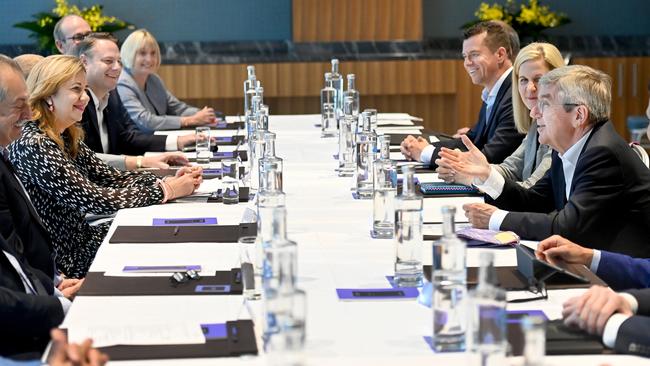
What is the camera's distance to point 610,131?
3631 millimetres

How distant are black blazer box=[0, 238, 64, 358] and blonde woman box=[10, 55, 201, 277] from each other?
118cm

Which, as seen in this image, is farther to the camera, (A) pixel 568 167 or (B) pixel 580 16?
(B) pixel 580 16

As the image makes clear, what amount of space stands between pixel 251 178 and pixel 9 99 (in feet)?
4.24

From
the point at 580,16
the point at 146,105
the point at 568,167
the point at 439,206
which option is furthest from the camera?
the point at 580,16

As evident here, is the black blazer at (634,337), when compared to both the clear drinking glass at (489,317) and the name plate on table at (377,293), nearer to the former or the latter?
the clear drinking glass at (489,317)

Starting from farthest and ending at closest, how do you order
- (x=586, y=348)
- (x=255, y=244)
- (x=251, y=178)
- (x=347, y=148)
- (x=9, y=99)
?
(x=347, y=148) → (x=251, y=178) → (x=9, y=99) → (x=255, y=244) → (x=586, y=348)

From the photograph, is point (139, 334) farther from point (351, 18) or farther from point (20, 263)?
point (351, 18)

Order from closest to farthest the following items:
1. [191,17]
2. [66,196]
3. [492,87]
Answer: [66,196], [492,87], [191,17]

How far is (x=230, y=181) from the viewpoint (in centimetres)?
423

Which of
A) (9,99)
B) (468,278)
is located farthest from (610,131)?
(9,99)

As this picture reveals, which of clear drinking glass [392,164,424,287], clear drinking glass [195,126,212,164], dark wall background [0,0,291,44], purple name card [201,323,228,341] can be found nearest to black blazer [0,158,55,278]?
purple name card [201,323,228,341]

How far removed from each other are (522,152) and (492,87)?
89cm

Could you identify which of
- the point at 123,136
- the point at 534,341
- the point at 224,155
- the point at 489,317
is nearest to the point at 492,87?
the point at 224,155

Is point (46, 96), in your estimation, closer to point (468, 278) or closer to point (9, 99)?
point (9, 99)
